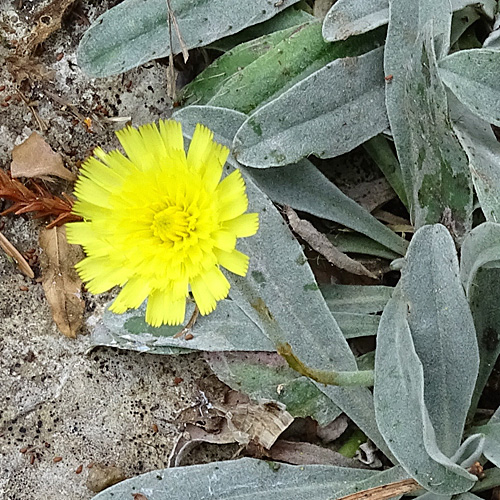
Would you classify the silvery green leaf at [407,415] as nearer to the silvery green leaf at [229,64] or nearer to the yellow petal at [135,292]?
the yellow petal at [135,292]

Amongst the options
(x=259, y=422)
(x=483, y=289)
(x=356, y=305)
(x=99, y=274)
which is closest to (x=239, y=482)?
(x=259, y=422)

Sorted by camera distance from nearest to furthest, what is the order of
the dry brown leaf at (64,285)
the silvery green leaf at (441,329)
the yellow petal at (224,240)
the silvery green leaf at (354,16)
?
the yellow petal at (224,240) < the silvery green leaf at (441,329) < the silvery green leaf at (354,16) < the dry brown leaf at (64,285)

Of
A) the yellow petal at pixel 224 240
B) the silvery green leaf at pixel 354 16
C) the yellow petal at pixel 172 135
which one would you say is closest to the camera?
the yellow petal at pixel 224 240

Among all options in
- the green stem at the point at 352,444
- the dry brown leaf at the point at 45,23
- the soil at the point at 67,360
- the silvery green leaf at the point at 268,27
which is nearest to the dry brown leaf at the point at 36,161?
the soil at the point at 67,360

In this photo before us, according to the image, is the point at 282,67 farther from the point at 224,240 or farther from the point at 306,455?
the point at 306,455

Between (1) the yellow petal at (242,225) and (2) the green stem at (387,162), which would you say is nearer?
(1) the yellow petal at (242,225)
